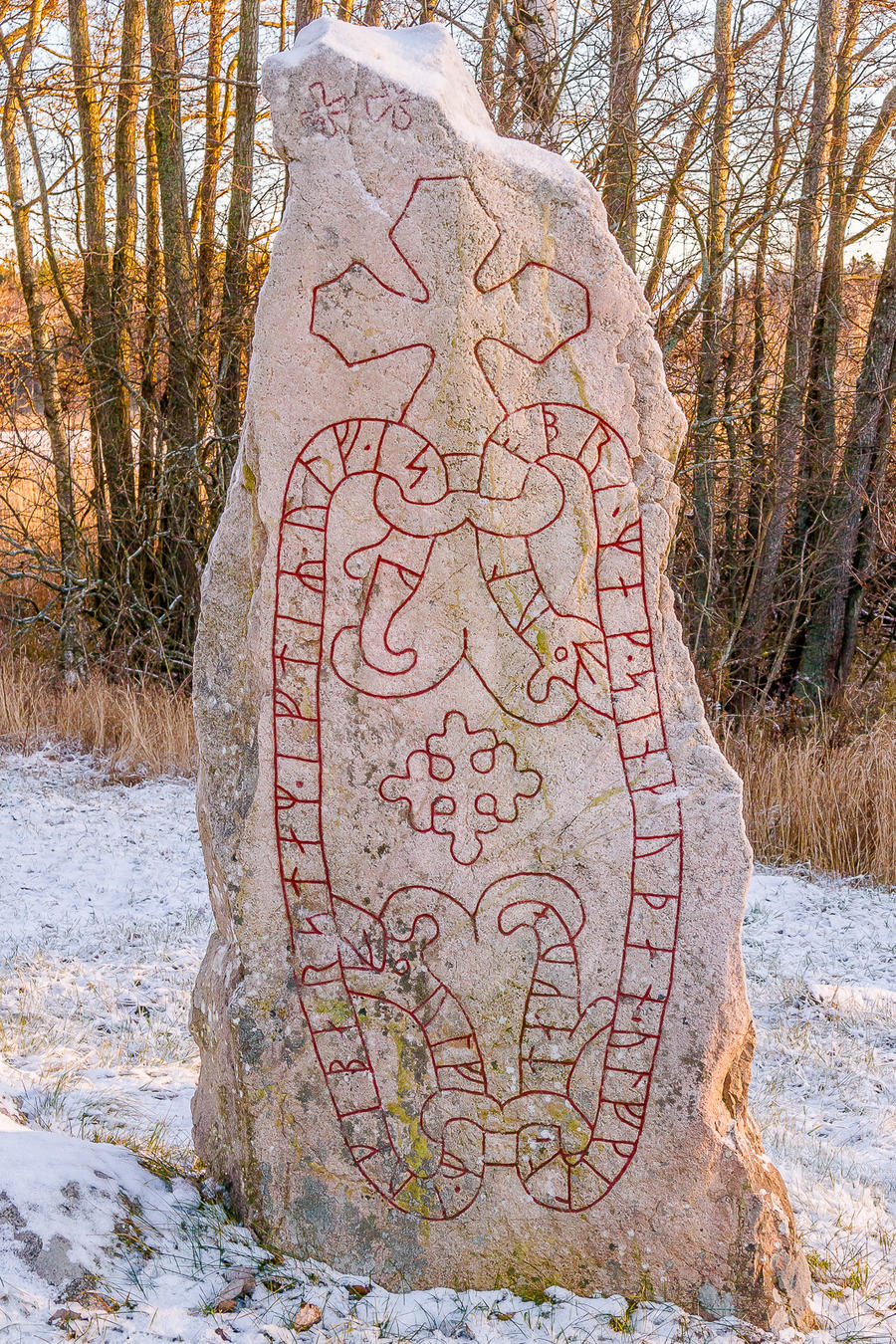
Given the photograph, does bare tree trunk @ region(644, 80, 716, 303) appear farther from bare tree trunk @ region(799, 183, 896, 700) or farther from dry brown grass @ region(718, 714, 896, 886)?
dry brown grass @ region(718, 714, 896, 886)

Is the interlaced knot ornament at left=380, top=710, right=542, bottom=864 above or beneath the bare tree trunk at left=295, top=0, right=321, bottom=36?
beneath

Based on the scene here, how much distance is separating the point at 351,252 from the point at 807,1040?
2835 millimetres

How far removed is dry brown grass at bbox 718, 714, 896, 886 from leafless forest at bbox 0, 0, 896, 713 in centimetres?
116

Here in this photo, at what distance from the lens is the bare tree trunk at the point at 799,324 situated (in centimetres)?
618

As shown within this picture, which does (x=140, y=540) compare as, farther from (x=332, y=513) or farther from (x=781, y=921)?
(x=332, y=513)

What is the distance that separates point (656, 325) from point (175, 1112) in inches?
191

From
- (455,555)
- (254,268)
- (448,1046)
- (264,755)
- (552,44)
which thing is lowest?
(448,1046)

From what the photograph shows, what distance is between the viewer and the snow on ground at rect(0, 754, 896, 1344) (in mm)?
2086

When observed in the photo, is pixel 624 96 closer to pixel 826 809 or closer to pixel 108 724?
pixel 826 809

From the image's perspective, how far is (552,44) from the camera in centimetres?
575

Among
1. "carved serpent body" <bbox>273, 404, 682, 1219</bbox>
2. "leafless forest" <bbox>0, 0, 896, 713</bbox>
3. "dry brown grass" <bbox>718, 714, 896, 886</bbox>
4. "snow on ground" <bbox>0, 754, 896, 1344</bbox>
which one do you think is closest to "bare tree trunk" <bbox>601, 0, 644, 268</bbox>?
"leafless forest" <bbox>0, 0, 896, 713</bbox>

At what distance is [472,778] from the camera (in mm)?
2203

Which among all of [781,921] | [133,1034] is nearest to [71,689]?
[133,1034]

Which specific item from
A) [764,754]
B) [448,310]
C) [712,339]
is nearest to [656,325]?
[712,339]
